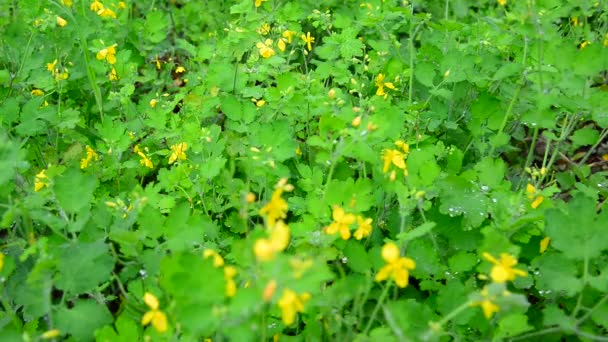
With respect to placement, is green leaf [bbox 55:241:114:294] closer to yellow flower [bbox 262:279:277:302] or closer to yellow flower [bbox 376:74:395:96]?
yellow flower [bbox 262:279:277:302]

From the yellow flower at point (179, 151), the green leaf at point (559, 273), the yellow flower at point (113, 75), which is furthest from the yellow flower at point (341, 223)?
the yellow flower at point (113, 75)

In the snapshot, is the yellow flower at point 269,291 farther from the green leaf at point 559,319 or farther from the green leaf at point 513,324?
the green leaf at point 559,319

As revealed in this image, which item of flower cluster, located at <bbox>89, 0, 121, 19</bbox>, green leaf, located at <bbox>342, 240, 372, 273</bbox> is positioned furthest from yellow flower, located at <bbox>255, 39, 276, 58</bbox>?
green leaf, located at <bbox>342, 240, 372, 273</bbox>

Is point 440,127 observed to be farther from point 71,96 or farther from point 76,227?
point 71,96

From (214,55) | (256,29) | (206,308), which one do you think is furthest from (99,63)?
(206,308)

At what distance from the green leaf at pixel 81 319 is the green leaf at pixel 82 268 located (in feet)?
0.21

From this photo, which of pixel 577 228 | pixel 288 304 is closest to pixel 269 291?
pixel 288 304

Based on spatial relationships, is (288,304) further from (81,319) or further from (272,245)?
(81,319)

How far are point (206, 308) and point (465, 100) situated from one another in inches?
78.8

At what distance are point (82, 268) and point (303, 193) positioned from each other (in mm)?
1110

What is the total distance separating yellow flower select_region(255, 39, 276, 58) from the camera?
122 inches

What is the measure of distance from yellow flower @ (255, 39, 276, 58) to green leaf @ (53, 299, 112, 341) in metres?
1.49

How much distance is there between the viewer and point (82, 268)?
2.06 meters

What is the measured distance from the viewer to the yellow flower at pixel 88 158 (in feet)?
9.90
